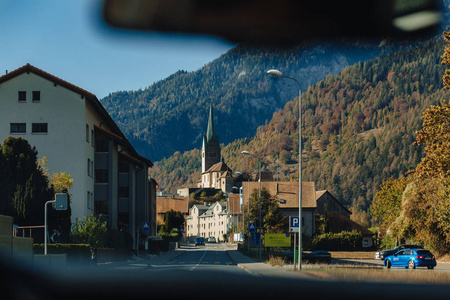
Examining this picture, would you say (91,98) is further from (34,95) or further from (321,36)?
(321,36)

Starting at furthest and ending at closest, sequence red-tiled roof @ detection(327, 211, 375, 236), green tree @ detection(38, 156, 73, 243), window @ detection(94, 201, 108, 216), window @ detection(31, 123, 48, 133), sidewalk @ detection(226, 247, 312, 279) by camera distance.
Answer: red-tiled roof @ detection(327, 211, 375, 236) < window @ detection(94, 201, 108, 216) < window @ detection(31, 123, 48, 133) < green tree @ detection(38, 156, 73, 243) < sidewalk @ detection(226, 247, 312, 279)

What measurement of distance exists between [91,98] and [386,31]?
48082mm

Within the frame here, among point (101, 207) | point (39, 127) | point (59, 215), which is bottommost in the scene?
point (59, 215)

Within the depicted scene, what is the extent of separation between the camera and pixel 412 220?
184 ft

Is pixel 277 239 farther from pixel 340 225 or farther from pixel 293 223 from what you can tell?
pixel 340 225

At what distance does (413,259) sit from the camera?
1571 inches

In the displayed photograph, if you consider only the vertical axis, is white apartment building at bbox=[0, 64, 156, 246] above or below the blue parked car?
above

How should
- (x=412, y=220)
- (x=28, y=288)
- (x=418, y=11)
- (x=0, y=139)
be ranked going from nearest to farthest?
(x=418, y=11) → (x=28, y=288) → (x=0, y=139) → (x=412, y=220)

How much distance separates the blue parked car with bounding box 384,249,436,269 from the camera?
39.4 metres

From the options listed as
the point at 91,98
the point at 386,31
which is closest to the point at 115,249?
the point at 91,98

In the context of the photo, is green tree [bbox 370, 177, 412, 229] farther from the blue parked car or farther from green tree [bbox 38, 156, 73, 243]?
green tree [bbox 38, 156, 73, 243]

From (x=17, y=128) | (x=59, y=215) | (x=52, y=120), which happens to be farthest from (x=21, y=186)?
(x=52, y=120)

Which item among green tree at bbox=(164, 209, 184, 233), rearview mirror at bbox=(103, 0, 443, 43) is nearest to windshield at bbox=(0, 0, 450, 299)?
rearview mirror at bbox=(103, 0, 443, 43)

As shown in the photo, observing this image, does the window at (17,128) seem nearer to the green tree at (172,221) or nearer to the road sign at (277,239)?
the road sign at (277,239)
